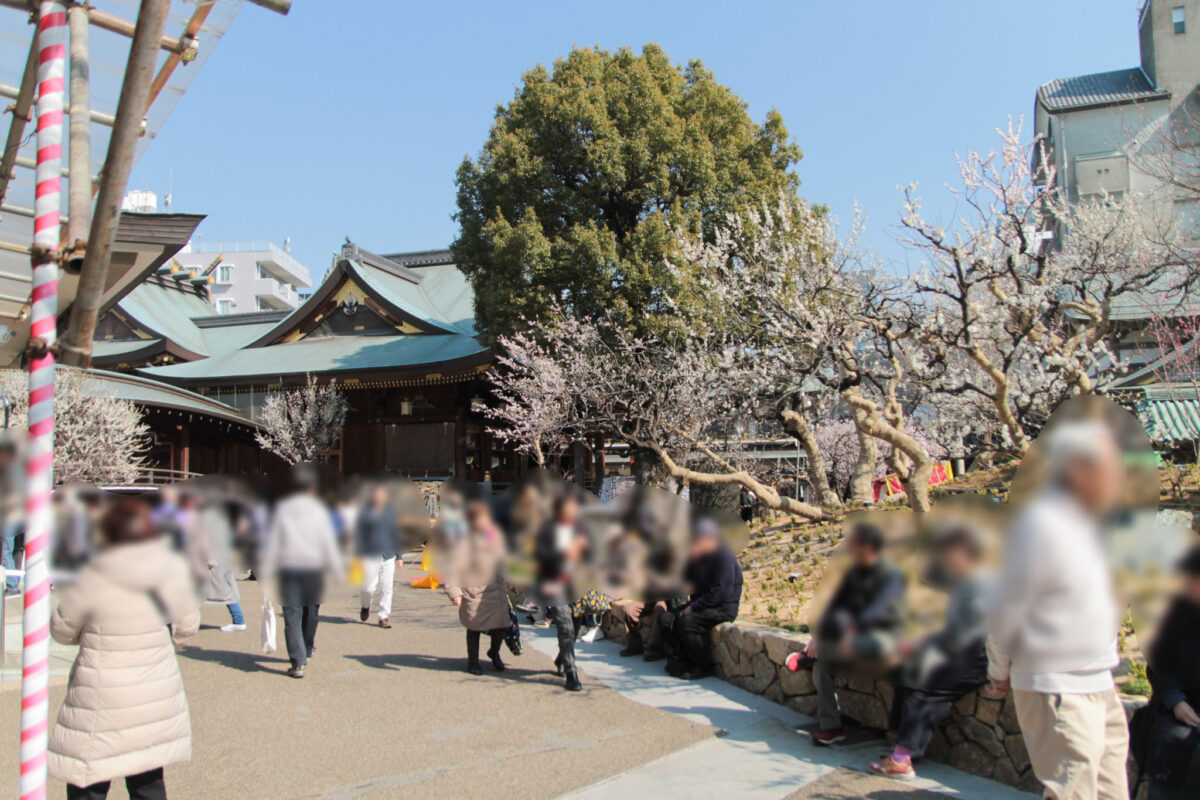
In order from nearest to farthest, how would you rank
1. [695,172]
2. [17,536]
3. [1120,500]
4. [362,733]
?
[1120,500], [362,733], [17,536], [695,172]

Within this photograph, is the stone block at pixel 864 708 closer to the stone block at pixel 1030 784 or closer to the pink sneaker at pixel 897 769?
the pink sneaker at pixel 897 769

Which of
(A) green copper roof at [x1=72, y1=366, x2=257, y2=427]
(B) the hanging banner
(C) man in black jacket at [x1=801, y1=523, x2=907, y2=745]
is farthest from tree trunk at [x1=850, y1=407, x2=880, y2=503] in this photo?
(A) green copper roof at [x1=72, y1=366, x2=257, y2=427]

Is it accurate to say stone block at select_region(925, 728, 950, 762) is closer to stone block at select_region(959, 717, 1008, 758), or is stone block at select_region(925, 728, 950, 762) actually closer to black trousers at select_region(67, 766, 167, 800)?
stone block at select_region(959, 717, 1008, 758)

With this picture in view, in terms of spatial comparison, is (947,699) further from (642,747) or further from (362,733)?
(362,733)

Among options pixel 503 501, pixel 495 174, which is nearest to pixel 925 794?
pixel 503 501

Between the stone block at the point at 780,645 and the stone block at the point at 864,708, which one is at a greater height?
the stone block at the point at 780,645

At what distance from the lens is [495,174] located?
1566 centimetres

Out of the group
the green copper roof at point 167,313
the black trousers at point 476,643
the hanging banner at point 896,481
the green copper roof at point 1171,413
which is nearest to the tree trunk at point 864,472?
the hanging banner at point 896,481

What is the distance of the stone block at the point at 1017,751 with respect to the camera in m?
4.63

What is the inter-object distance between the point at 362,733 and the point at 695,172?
456 inches

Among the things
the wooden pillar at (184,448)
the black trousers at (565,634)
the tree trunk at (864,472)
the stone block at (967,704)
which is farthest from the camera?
the wooden pillar at (184,448)

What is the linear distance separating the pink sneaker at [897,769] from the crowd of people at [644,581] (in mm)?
815

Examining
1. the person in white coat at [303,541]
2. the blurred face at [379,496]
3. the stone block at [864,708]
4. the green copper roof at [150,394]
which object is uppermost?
the green copper roof at [150,394]

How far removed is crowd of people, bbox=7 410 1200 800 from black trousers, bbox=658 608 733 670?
3115mm
